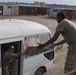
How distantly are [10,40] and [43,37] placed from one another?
1.98 m

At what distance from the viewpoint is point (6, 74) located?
7.40 metres

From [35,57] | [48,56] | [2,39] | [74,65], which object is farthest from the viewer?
[48,56]

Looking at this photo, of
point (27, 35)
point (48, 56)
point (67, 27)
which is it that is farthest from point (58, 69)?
point (67, 27)

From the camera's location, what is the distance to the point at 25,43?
719cm

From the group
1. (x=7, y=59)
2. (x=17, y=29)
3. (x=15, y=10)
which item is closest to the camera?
(x=7, y=59)

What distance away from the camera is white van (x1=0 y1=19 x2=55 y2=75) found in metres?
7.28

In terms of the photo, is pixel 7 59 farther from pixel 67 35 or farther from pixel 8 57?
pixel 67 35

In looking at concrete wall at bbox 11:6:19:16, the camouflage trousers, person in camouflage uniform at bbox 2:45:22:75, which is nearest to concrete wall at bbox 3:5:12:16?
concrete wall at bbox 11:6:19:16

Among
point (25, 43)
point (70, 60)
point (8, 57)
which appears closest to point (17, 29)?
point (25, 43)

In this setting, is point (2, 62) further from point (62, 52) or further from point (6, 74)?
point (62, 52)

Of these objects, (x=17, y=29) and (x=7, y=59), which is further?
(x=17, y=29)

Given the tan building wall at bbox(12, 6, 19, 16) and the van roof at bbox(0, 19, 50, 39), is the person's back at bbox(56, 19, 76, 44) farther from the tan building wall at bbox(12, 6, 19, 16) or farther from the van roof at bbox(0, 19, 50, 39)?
the tan building wall at bbox(12, 6, 19, 16)

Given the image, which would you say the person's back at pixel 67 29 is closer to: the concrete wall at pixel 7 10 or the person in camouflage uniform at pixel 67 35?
the person in camouflage uniform at pixel 67 35

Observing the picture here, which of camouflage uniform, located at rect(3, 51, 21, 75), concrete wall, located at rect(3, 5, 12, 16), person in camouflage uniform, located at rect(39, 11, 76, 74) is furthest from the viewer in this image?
concrete wall, located at rect(3, 5, 12, 16)
